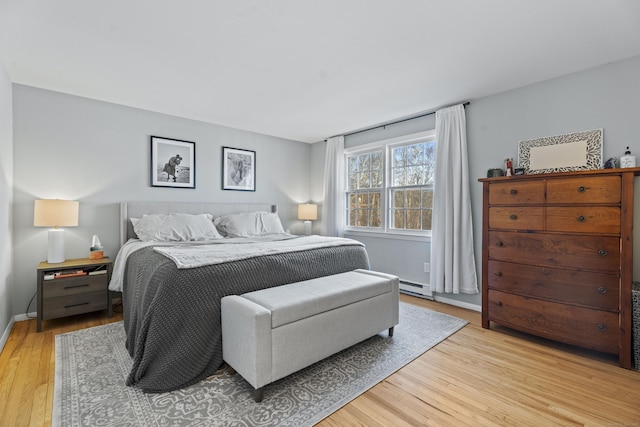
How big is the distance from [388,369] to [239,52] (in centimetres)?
255

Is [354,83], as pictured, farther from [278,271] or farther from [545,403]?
[545,403]

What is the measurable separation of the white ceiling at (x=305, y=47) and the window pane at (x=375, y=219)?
1629 millimetres

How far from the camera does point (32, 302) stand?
2.94 meters

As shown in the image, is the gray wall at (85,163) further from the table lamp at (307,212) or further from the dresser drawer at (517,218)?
the dresser drawer at (517,218)

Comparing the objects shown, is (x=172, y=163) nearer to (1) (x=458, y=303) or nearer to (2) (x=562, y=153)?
(1) (x=458, y=303)

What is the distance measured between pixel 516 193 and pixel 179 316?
9.17 ft

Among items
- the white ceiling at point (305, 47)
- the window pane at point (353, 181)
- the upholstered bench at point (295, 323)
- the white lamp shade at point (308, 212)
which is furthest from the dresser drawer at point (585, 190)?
the white lamp shade at point (308, 212)

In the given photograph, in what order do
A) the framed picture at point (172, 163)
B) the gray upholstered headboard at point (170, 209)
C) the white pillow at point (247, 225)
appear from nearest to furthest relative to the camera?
the gray upholstered headboard at point (170, 209) → the framed picture at point (172, 163) → the white pillow at point (247, 225)

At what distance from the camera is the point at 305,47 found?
219 centimetres

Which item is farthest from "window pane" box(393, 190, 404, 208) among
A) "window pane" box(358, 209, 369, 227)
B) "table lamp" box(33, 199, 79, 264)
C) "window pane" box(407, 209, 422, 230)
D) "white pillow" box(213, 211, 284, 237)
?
"table lamp" box(33, 199, 79, 264)

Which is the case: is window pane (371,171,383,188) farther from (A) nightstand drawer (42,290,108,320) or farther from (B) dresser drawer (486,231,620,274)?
(A) nightstand drawer (42,290,108,320)

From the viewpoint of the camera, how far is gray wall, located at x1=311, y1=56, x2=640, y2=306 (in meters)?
2.39

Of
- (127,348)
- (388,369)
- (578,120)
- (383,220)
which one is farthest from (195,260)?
(578,120)

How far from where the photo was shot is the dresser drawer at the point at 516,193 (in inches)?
96.9
